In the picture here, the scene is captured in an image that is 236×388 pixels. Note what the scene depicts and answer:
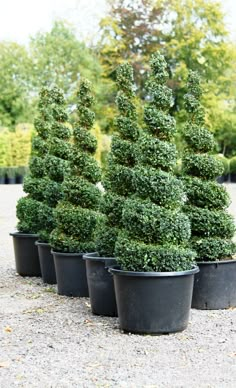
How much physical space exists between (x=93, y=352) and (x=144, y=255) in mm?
817

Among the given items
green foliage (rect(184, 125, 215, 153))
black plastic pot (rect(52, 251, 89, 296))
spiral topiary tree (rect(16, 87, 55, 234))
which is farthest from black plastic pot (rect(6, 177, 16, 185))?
green foliage (rect(184, 125, 215, 153))

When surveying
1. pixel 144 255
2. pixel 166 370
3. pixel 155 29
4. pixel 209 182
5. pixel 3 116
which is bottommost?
pixel 166 370

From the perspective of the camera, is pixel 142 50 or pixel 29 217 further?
pixel 142 50

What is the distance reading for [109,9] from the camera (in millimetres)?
34219

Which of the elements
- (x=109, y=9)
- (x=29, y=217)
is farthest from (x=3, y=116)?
(x=29, y=217)

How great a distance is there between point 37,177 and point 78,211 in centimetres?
169

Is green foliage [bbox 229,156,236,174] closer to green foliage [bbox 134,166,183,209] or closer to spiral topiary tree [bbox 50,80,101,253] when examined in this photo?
spiral topiary tree [bbox 50,80,101,253]

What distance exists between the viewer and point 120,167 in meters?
5.92

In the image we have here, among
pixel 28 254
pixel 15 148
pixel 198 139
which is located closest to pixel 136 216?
pixel 198 139

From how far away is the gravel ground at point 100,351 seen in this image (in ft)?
13.2

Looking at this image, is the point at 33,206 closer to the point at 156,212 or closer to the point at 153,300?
the point at 156,212

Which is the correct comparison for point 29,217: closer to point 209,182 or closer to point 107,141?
point 209,182

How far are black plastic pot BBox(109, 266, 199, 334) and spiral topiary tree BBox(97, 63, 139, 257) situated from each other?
873 mm

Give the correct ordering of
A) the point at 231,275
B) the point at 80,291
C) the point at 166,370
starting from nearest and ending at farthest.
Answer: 1. the point at 166,370
2. the point at 231,275
3. the point at 80,291
